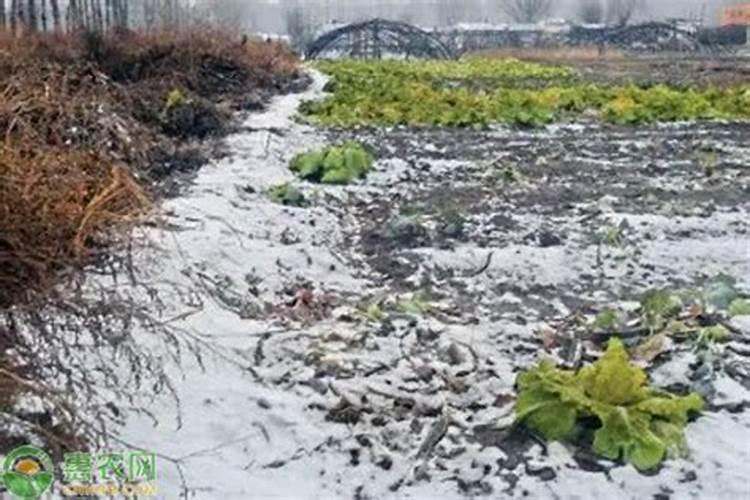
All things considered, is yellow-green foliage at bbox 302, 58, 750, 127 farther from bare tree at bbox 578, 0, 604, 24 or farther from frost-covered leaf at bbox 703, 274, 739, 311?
→ bare tree at bbox 578, 0, 604, 24

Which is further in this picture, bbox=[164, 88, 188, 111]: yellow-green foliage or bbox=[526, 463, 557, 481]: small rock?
bbox=[164, 88, 188, 111]: yellow-green foliage

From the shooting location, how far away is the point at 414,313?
166 inches

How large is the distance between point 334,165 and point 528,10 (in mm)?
81643

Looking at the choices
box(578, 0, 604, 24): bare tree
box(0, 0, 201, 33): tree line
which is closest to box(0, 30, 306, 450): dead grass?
box(0, 0, 201, 33): tree line

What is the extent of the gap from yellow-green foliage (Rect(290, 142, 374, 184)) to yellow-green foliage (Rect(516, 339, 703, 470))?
4.41 m

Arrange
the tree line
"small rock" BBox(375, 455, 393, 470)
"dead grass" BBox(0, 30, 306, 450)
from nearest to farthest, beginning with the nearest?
"dead grass" BBox(0, 30, 306, 450) < "small rock" BBox(375, 455, 393, 470) < the tree line

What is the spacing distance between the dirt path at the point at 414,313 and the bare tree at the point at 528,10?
78.5 meters

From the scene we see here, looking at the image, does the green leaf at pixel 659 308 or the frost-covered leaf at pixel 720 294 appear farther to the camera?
the frost-covered leaf at pixel 720 294

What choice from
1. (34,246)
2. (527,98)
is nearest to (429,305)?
(34,246)

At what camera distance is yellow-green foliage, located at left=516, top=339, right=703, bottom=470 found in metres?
2.96

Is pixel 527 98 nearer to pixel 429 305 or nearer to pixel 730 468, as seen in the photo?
pixel 429 305

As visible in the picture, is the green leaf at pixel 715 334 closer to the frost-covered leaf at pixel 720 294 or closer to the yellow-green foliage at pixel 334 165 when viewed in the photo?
the frost-covered leaf at pixel 720 294

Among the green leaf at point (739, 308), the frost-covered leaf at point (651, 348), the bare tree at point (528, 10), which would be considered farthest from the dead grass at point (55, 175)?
the bare tree at point (528, 10)

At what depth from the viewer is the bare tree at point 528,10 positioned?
8482 centimetres
